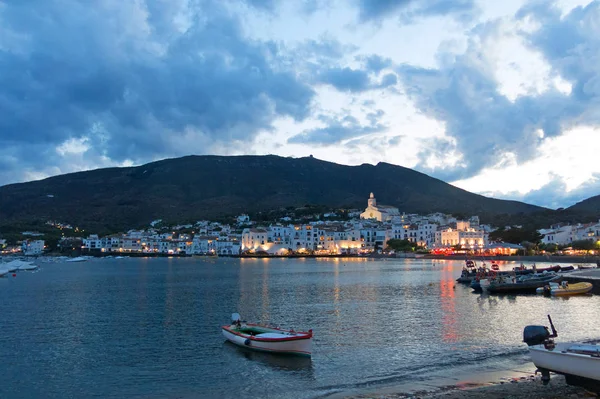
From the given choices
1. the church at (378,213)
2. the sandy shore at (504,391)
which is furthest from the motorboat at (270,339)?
the church at (378,213)

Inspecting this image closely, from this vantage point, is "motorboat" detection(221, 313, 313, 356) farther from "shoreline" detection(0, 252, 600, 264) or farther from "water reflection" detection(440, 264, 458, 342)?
"shoreline" detection(0, 252, 600, 264)

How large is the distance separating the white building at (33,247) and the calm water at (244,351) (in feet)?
309

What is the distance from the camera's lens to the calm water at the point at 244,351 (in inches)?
553

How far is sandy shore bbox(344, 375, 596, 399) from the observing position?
11.1 m

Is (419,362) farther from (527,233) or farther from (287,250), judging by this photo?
(287,250)

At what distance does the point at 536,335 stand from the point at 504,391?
189cm

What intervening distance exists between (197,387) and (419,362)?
652cm

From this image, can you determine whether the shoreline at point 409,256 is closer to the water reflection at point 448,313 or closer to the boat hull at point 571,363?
the water reflection at point 448,313

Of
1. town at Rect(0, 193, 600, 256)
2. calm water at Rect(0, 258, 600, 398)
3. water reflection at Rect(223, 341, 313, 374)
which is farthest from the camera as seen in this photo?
town at Rect(0, 193, 600, 256)

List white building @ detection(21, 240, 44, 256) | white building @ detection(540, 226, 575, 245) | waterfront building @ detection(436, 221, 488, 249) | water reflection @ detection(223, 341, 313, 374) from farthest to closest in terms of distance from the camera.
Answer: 1. white building @ detection(21, 240, 44, 256)
2. waterfront building @ detection(436, 221, 488, 249)
3. white building @ detection(540, 226, 575, 245)
4. water reflection @ detection(223, 341, 313, 374)

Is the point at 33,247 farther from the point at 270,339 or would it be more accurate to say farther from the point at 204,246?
the point at 270,339

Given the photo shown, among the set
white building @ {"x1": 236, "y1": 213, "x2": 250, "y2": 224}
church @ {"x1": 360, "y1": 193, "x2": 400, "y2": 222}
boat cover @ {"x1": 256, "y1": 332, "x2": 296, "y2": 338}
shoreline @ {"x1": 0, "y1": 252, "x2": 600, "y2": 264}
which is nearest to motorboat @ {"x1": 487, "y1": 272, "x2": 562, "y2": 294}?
boat cover @ {"x1": 256, "y1": 332, "x2": 296, "y2": 338}

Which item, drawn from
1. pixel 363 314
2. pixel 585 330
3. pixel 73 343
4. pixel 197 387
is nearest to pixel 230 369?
pixel 197 387

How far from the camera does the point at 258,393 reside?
512 inches
